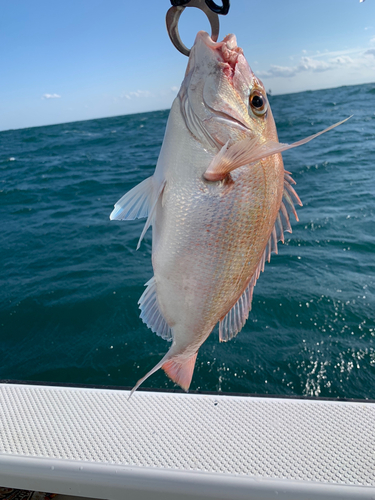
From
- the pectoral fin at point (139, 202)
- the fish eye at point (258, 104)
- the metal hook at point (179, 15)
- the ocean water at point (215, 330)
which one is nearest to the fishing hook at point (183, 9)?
the metal hook at point (179, 15)

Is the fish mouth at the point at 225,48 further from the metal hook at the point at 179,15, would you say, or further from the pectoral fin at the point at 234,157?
the pectoral fin at the point at 234,157

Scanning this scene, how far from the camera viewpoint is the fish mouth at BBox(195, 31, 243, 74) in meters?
1.21

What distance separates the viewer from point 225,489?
1.55 m

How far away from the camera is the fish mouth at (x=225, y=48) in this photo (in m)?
1.21

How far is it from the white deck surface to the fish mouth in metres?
1.71

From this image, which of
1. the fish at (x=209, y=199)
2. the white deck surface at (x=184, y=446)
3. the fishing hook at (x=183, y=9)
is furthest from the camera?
the white deck surface at (x=184, y=446)

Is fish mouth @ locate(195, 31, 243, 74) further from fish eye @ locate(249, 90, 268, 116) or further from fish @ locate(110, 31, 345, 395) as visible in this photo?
fish eye @ locate(249, 90, 268, 116)

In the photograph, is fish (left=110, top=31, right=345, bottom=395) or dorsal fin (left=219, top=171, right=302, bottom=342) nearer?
fish (left=110, top=31, right=345, bottom=395)

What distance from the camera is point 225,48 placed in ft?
4.11

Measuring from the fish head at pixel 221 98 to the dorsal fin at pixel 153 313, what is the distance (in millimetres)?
592

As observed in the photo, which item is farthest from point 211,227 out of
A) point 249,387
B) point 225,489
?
point 249,387

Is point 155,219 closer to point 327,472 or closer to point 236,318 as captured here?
point 236,318

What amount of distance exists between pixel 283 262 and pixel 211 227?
5.14m

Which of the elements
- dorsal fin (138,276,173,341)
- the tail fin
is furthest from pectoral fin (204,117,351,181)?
the tail fin
